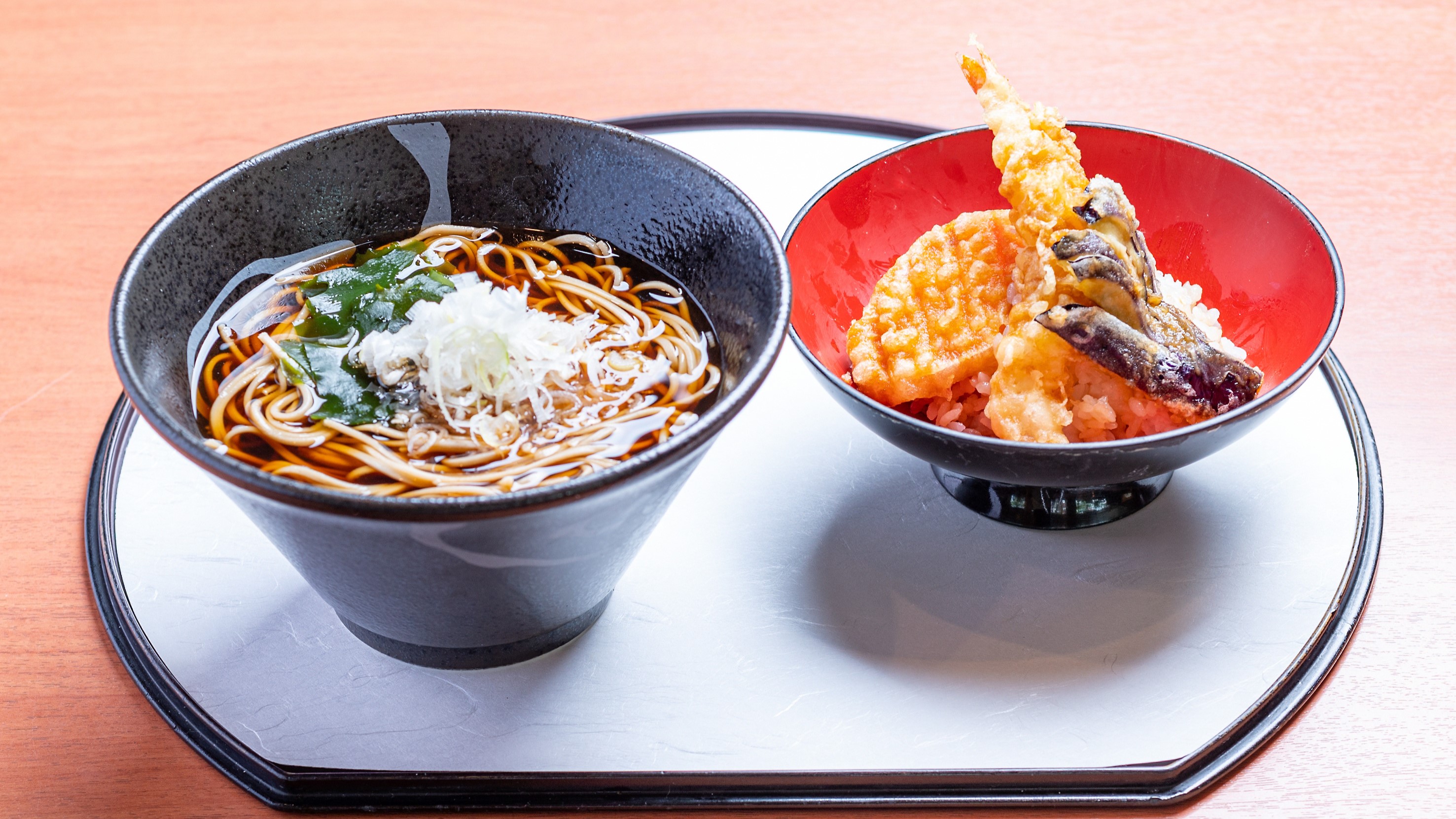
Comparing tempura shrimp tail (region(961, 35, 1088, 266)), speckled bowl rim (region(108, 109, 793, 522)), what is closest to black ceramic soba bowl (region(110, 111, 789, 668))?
speckled bowl rim (region(108, 109, 793, 522))

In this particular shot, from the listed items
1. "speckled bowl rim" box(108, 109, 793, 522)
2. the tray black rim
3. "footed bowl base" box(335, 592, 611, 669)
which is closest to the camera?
"speckled bowl rim" box(108, 109, 793, 522)

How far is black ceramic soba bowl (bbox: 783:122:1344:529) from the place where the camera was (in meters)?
1.36

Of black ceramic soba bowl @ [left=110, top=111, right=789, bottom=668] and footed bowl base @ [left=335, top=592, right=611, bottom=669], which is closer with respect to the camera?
black ceramic soba bowl @ [left=110, top=111, right=789, bottom=668]

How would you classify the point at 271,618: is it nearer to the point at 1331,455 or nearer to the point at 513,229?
the point at 513,229

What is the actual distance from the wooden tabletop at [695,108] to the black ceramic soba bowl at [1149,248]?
271 mm

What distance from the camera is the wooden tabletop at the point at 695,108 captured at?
4.31 ft

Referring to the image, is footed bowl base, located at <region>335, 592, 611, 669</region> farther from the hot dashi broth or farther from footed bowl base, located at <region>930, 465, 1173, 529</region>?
footed bowl base, located at <region>930, 465, 1173, 529</region>

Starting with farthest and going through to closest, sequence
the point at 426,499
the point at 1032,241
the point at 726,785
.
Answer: the point at 1032,241 < the point at 726,785 < the point at 426,499

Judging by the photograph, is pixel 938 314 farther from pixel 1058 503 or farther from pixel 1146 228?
pixel 1146 228

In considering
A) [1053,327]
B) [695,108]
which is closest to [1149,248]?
[1053,327]

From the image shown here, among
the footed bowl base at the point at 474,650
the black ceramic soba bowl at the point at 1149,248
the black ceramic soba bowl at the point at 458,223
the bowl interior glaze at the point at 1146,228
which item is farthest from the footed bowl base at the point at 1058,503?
the footed bowl base at the point at 474,650

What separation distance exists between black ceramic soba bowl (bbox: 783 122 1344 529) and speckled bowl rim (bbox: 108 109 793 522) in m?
0.26

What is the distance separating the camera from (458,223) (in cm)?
165

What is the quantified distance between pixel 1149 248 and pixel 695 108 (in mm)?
1037
